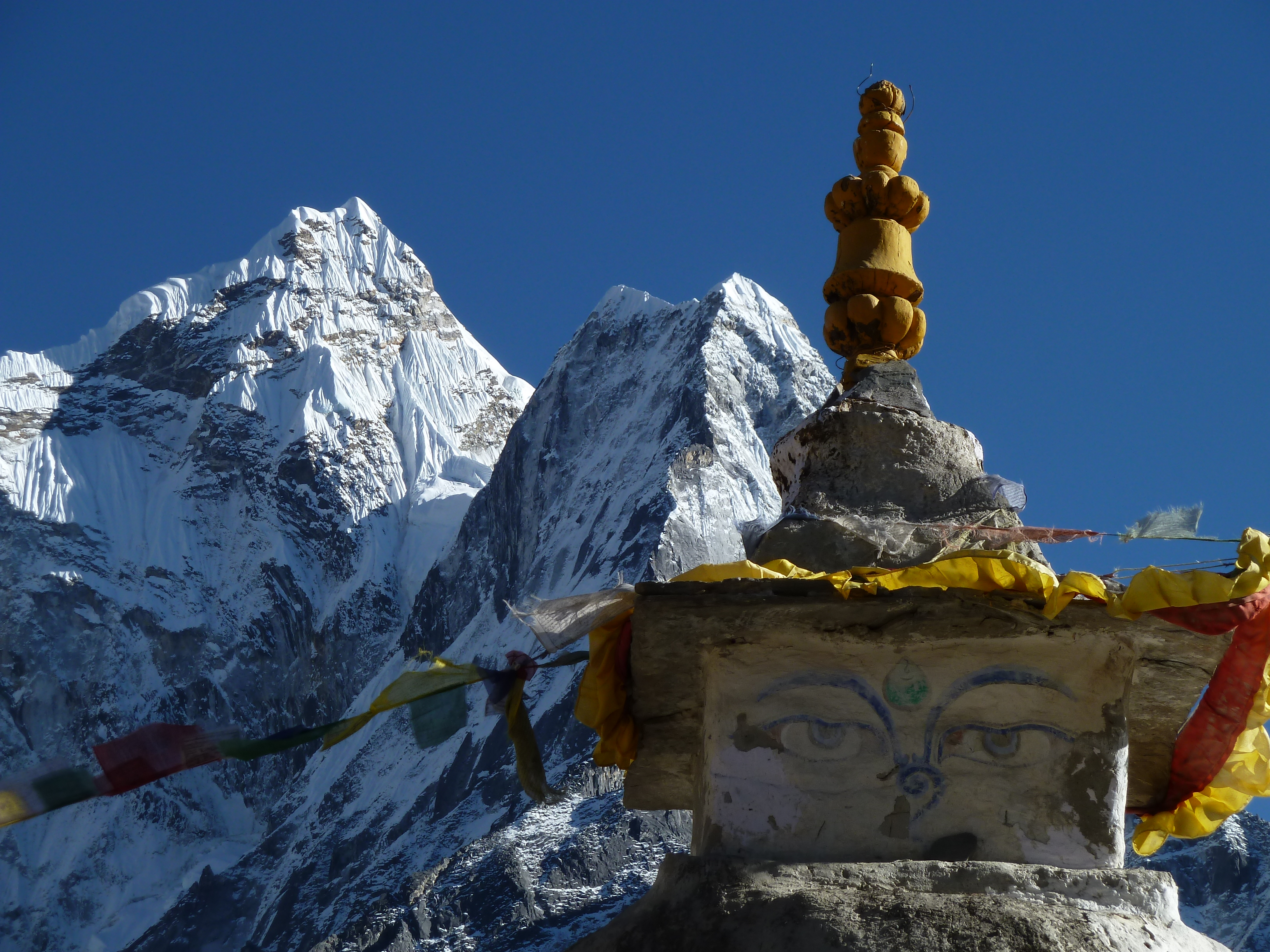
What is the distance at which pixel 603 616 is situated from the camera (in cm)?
419

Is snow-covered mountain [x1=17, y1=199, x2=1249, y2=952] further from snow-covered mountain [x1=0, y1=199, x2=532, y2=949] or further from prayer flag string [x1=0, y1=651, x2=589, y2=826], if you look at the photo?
prayer flag string [x1=0, y1=651, x2=589, y2=826]

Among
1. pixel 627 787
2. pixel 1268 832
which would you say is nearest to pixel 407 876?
pixel 1268 832

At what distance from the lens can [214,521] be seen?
88.7m

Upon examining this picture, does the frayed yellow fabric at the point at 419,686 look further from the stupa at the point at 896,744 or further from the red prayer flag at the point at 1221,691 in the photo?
the red prayer flag at the point at 1221,691

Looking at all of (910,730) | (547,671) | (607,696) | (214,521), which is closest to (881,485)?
(910,730)

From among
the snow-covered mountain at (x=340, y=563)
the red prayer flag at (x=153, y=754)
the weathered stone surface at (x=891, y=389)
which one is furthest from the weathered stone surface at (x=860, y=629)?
the snow-covered mountain at (x=340, y=563)

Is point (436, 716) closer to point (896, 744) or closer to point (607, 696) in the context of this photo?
point (607, 696)

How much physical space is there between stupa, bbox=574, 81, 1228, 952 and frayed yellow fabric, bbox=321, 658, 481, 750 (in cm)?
48

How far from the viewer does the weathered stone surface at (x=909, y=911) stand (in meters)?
3.50

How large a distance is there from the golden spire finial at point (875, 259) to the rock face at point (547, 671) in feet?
116

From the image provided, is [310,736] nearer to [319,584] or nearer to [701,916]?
[701,916]

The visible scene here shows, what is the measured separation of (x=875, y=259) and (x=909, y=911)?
2.43 metres

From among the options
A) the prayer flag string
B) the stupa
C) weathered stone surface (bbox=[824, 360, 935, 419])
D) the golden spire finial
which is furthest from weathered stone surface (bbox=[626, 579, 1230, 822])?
the golden spire finial

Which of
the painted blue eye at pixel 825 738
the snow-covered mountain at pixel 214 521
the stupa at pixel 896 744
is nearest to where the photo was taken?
the stupa at pixel 896 744
